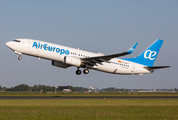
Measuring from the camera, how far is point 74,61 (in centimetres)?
4525

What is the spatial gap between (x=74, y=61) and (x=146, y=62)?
17.2 metres

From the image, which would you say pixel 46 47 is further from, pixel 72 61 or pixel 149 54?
pixel 149 54

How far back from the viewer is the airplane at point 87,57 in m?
43.3

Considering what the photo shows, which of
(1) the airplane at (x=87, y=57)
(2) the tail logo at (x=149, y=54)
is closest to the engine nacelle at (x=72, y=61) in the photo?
(1) the airplane at (x=87, y=57)

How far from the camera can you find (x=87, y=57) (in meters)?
47.8

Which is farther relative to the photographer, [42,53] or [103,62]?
[103,62]

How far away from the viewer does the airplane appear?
142ft

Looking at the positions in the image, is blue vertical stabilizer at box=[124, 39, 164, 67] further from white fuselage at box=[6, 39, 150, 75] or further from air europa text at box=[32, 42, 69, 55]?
air europa text at box=[32, 42, 69, 55]
